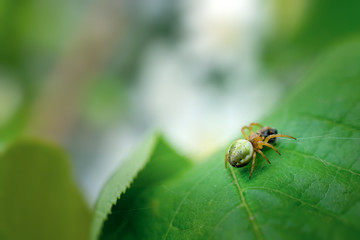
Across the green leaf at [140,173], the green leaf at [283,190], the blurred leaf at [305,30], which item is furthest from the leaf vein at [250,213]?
the blurred leaf at [305,30]

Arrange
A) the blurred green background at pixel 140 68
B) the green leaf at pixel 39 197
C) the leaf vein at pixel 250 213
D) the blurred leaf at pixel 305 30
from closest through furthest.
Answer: the leaf vein at pixel 250 213 → the green leaf at pixel 39 197 → the blurred leaf at pixel 305 30 → the blurred green background at pixel 140 68

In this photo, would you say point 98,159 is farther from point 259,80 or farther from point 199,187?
point 199,187

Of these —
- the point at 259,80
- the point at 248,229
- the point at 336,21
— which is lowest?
the point at 259,80

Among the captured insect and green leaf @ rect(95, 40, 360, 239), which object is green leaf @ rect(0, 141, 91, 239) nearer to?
green leaf @ rect(95, 40, 360, 239)

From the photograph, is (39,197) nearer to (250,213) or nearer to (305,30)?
(250,213)

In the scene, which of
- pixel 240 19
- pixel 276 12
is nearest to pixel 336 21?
pixel 276 12

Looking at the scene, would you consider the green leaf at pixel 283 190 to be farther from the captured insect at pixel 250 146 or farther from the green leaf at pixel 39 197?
the green leaf at pixel 39 197
